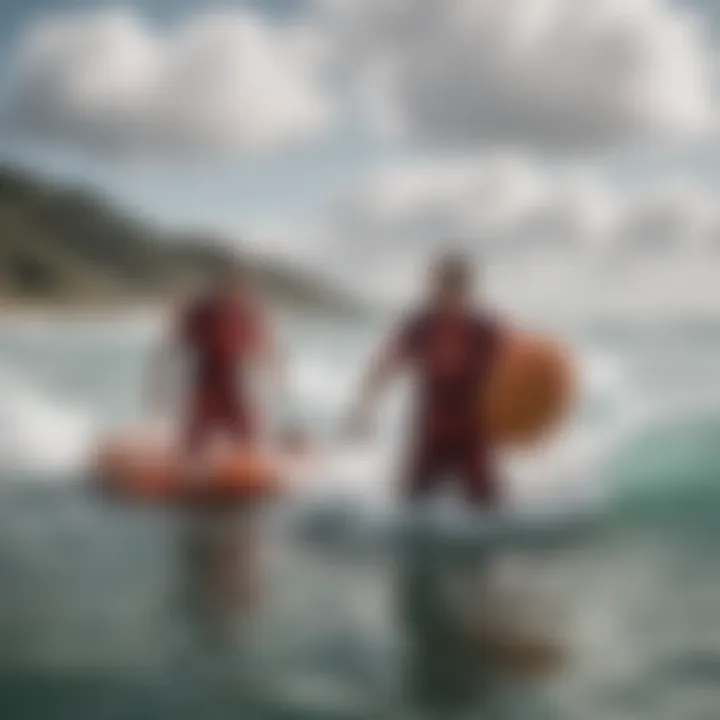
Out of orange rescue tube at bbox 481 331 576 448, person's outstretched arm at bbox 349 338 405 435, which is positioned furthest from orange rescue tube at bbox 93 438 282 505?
orange rescue tube at bbox 481 331 576 448

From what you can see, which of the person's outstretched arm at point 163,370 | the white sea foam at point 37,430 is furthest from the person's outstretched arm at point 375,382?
the white sea foam at point 37,430

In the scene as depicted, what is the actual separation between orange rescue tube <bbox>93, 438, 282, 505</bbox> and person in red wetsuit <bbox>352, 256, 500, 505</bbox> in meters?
0.15

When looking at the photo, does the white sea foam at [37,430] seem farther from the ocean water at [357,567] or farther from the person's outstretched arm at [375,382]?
the person's outstretched arm at [375,382]

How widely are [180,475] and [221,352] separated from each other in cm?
17

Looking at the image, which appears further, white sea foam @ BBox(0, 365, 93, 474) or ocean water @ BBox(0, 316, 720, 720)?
white sea foam @ BBox(0, 365, 93, 474)

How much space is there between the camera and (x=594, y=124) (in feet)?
5.67

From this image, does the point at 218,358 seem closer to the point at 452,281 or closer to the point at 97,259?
the point at 97,259

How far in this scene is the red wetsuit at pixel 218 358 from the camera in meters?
1.71

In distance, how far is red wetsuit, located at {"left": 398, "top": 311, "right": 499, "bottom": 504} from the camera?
168 centimetres

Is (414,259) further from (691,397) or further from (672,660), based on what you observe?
(672,660)

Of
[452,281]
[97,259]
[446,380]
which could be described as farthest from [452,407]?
[97,259]

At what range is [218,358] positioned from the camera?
68.0 inches

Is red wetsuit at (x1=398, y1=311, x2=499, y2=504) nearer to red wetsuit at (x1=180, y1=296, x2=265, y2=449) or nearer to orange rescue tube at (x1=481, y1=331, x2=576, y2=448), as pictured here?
orange rescue tube at (x1=481, y1=331, x2=576, y2=448)

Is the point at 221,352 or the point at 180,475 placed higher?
the point at 221,352
